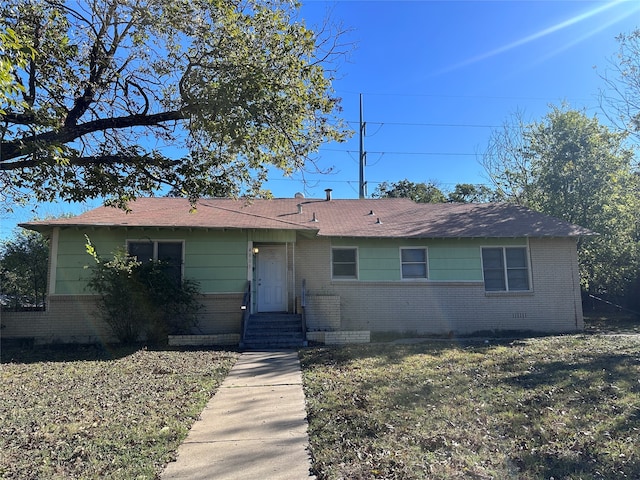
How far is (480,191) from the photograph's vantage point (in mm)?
35156

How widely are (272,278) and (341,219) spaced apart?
319cm

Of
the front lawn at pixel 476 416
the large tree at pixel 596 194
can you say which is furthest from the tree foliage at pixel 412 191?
the front lawn at pixel 476 416

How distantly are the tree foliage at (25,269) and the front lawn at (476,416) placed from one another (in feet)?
36.5

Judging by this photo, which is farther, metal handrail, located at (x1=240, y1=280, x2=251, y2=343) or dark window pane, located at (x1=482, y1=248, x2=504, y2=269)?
dark window pane, located at (x1=482, y1=248, x2=504, y2=269)

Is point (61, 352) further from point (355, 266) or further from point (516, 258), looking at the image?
point (516, 258)

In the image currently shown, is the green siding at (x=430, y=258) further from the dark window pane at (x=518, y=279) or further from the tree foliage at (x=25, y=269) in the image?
the tree foliage at (x=25, y=269)

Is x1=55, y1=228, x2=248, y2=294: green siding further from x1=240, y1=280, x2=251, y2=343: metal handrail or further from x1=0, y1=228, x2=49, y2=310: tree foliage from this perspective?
x1=0, y1=228, x2=49, y2=310: tree foliage

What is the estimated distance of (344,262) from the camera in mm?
12977

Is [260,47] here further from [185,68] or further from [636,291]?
[636,291]

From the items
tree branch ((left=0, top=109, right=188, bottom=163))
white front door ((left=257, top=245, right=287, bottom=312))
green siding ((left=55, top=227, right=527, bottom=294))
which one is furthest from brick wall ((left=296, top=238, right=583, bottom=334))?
tree branch ((left=0, top=109, right=188, bottom=163))


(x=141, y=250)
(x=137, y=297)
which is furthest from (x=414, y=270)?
(x=141, y=250)

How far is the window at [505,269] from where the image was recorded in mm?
13102

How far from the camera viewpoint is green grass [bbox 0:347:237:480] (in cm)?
383

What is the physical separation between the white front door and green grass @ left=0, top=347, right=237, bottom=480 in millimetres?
3415
